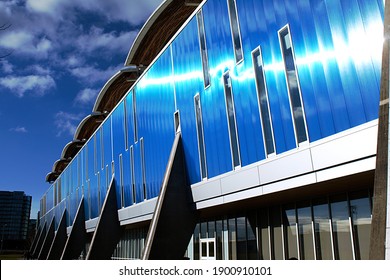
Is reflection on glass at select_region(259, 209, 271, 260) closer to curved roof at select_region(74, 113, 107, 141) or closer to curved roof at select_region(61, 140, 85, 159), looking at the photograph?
curved roof at select_region(74, 113, 107, 141)

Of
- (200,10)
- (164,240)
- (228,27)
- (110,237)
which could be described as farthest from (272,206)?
(110,237)

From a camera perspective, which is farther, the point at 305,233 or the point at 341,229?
the point at 305,233

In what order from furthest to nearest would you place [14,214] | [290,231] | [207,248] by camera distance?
[14,214]
[207,248]
[290,231]

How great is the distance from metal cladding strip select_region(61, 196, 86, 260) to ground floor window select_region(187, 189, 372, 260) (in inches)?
885

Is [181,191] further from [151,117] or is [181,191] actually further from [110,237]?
[110,237]

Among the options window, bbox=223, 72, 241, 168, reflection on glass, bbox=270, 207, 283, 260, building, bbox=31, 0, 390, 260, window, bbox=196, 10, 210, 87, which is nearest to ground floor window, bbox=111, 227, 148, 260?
building, bbox=31, 0, 390, 260

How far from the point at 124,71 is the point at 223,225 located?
20462 millimetres

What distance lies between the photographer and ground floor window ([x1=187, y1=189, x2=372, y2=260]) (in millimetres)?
11359

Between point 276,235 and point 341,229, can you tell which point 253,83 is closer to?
point 341,229

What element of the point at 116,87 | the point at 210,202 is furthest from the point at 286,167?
the point at 116,87

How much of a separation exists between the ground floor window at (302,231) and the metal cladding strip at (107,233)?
36.9ft

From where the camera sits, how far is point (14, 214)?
155 m

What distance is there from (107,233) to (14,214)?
482ft

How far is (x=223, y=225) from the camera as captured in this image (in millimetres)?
18547
